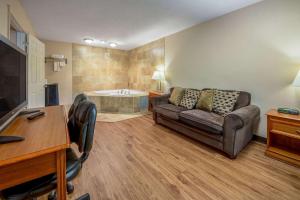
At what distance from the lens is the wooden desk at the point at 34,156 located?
70 cm

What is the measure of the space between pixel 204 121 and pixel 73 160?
1835 mm

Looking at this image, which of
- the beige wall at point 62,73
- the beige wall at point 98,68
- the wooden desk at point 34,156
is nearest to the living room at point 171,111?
the wooden desk at point 34,156

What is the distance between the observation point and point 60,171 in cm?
86

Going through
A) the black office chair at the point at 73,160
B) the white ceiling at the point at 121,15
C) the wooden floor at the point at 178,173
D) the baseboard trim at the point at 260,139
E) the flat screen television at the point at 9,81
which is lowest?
the wooden floor at the point at 178,173

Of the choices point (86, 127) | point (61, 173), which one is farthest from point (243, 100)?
point (61, 173)

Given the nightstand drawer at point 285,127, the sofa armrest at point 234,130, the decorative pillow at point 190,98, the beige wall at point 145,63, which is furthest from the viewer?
the beige wall at point 145,63

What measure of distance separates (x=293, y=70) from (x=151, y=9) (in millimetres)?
2475

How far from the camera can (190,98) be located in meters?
3.21

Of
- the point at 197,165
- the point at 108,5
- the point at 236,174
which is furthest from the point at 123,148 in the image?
the point at 108,5

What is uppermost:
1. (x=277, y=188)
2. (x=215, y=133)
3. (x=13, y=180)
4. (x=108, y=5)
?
(x=108, y=5)

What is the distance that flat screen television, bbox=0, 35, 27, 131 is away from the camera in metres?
0.93

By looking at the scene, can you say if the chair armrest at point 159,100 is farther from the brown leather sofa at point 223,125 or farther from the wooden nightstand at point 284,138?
the wooden nightstand at point 284,138

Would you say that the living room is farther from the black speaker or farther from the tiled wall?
the tiled wall

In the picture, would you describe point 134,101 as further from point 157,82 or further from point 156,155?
point 156,155
